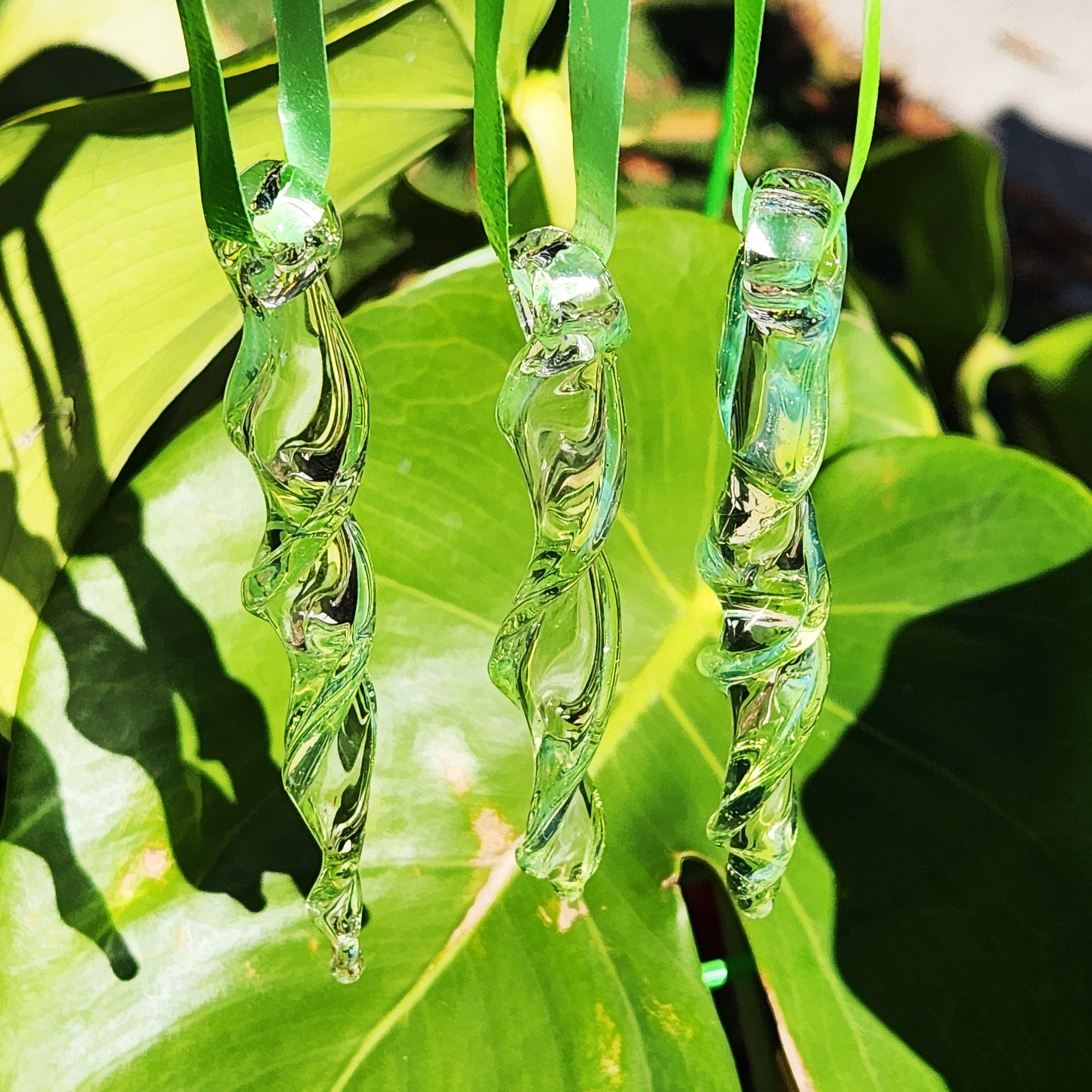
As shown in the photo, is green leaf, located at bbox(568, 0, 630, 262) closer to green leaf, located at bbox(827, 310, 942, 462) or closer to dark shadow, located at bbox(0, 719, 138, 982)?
dark shadow, located at bbox(0, 719, 138, 982)

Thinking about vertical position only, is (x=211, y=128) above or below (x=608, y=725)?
above

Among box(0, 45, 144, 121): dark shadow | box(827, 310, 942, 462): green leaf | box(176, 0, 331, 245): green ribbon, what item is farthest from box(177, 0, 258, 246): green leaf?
box(827, 310, 942, 462): green leaf

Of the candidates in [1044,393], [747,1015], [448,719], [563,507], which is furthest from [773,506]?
[1044,393]

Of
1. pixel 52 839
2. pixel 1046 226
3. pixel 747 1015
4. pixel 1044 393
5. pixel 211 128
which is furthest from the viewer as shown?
pixel 1046 226

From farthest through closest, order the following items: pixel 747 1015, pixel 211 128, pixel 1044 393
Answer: pixel 1044 393 → pixel 747 1015 → pixel 211 128

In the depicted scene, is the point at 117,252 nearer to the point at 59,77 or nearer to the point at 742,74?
the point at 59,77

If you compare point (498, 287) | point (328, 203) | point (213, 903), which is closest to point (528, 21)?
point (498, 287)
